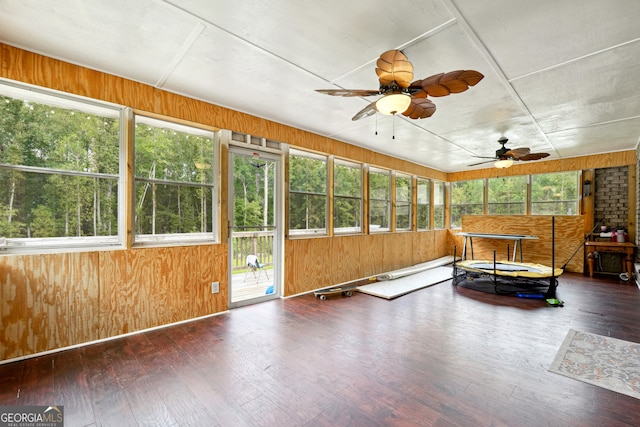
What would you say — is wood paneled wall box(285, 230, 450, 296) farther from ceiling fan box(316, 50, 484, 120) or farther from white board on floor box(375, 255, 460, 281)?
ceiling fan box(316, 50, 484, 120)

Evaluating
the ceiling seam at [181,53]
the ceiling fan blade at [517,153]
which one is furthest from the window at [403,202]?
the ceiling seam at [181,53]

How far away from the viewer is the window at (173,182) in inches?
128

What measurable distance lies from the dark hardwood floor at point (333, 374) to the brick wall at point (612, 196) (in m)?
3.81

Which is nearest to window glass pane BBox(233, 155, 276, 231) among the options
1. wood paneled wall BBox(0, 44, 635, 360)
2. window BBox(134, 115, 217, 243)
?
wood paneled wall BBox(0, 44, 635, 360)

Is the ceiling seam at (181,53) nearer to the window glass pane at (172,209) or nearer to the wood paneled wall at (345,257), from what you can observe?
the window glass pane at (172,209)

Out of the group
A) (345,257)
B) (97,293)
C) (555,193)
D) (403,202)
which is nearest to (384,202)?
(403,202)

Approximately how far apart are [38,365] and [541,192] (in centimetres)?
993

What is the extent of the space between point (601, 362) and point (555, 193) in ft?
19.9

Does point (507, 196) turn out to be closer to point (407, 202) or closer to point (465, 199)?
point (465, 199)

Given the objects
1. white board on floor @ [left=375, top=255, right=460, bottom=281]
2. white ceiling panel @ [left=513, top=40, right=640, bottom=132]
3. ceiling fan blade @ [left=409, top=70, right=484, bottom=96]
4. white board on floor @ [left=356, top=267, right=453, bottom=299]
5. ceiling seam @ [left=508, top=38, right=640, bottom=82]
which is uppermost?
ceiling seam @ [left=508, top=38, right=640, bottom=82]

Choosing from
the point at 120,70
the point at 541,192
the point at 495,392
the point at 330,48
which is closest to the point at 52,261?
the point at 120,70

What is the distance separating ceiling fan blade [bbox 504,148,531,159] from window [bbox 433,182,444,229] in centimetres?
363

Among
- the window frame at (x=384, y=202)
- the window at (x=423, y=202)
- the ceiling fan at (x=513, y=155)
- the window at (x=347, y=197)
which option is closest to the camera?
the ceiling fan at (x=513, y=155)

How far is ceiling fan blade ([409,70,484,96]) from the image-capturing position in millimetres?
2074
